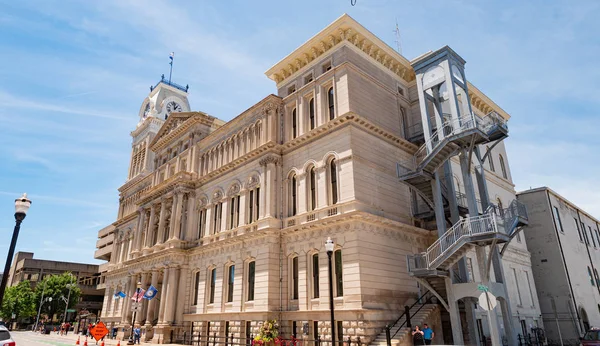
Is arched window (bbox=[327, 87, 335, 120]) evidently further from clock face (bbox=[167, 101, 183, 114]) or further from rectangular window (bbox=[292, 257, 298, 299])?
clock face (bbox=[167, 101, 183, 114])

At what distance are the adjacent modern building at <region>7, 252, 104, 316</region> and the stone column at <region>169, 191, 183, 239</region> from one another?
6458cm

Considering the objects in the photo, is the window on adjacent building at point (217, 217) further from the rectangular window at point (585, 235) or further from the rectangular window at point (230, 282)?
the rectangular window at point (585, 235)

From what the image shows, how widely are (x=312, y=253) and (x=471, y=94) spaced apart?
21059 mm

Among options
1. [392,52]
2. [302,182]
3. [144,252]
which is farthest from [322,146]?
[144,252]

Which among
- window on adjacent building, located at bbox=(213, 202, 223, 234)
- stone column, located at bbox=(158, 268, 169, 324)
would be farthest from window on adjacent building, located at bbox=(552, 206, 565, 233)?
stone column, located at bbox=(158, 268, 169, 324)

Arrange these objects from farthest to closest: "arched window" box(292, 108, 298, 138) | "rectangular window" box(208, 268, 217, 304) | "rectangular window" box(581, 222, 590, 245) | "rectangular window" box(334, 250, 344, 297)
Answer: "rectangular window" box(581, 222, 590, 245), "rectangular window" box(208, 268, 217, 304), "arched window" box(292, 108, 298, 138), "rectangular window" box(334, 250, 344, 297)

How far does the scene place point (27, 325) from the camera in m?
88.3

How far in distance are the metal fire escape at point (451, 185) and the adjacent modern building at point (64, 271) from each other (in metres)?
87.3

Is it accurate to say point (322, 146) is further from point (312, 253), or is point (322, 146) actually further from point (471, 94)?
point (471, 94)

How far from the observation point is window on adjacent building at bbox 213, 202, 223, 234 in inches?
1347

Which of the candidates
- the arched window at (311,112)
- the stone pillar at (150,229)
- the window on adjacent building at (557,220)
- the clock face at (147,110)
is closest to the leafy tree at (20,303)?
the clock face at (147,110)

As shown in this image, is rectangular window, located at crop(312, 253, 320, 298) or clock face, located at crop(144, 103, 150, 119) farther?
clock face, located at crop(144, 103, 150, 119)

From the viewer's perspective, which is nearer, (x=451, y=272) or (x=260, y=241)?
(x=451, y=272)

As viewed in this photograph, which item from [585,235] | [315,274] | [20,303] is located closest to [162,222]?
[315,274]
